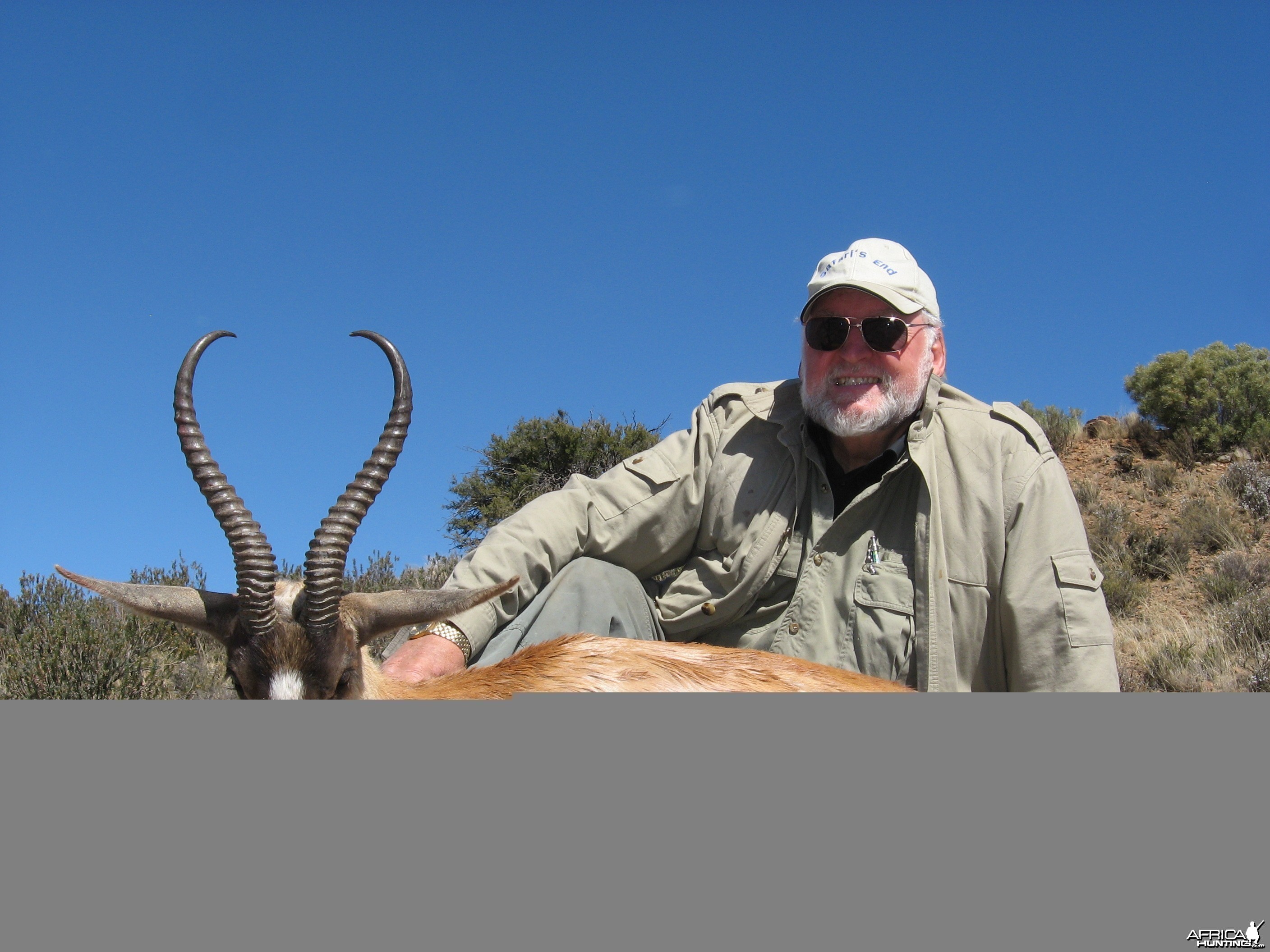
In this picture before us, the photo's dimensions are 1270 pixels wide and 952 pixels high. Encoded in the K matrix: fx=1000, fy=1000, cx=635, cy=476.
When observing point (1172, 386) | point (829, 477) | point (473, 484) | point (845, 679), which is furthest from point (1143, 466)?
point (845, 679)

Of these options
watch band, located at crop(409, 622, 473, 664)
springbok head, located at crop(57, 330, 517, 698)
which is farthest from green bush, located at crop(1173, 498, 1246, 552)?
springbok head, located at crop(57, 330, 517, 698)

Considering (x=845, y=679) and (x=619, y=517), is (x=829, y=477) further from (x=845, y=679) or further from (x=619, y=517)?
(x=845, y=679)

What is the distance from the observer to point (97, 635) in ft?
27.6

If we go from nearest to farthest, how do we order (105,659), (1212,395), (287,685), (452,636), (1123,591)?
1. (287,685)
2. (452,636)
3. (105,659)
4. (1123,591)
5. (1212,395)

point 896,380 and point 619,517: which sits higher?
point 896,380

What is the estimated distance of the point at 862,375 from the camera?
5.35 meters

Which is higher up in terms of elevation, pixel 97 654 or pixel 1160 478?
pixel 1160 478

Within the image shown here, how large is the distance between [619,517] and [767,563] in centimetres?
83

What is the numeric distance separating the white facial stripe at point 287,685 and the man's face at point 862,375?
2.99 meters

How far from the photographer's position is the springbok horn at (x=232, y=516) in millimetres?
3822

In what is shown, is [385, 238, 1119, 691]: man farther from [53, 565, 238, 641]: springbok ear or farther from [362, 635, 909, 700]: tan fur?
[53, 565, 238, 641]: springbok ear

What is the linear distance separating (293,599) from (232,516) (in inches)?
16.4

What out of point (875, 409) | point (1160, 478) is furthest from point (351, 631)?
point (1160, 478)

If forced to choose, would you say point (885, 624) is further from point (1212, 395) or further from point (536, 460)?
point (1212, 395)
